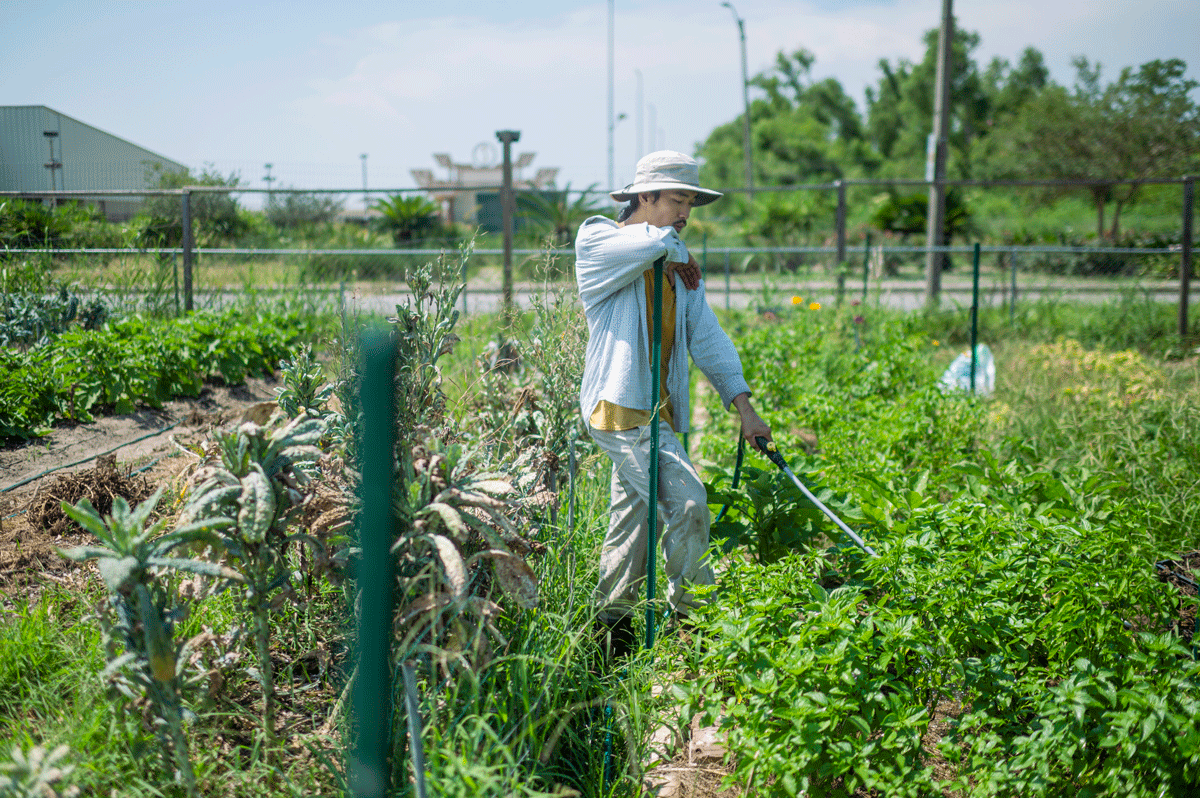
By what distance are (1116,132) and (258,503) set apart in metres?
28.5


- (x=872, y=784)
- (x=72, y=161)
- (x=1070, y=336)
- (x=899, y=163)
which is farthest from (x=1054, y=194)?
(x=872, y=784)

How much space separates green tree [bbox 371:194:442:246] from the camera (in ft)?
56.6

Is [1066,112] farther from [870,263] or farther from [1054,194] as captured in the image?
[870,263]

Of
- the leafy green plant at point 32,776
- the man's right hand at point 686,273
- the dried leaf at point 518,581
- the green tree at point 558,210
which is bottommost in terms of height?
the leafy green plant at point 32,776

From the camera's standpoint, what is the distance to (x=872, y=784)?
1.65 meters

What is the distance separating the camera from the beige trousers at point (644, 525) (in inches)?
103

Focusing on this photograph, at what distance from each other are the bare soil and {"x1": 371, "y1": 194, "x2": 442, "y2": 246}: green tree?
1228cm

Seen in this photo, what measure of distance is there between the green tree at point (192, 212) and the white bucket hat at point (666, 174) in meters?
6.31

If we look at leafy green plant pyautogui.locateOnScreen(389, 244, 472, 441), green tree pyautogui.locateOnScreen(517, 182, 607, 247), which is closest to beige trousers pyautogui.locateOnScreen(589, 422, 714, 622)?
leafy green plant pyautogui.locateOnScreen(389, 244, 472, 441)

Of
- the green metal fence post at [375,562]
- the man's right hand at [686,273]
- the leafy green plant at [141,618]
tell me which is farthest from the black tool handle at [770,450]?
the leafy green plant at [141,618]

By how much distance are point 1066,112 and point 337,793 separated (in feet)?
96.4

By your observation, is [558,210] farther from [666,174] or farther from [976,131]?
[976,131]

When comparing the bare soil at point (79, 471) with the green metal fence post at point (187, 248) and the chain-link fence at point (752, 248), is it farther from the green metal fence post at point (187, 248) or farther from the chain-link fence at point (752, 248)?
the green metal fence post at point (187, 248)

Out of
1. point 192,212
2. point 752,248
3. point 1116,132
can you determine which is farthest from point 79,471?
point 1116,132
